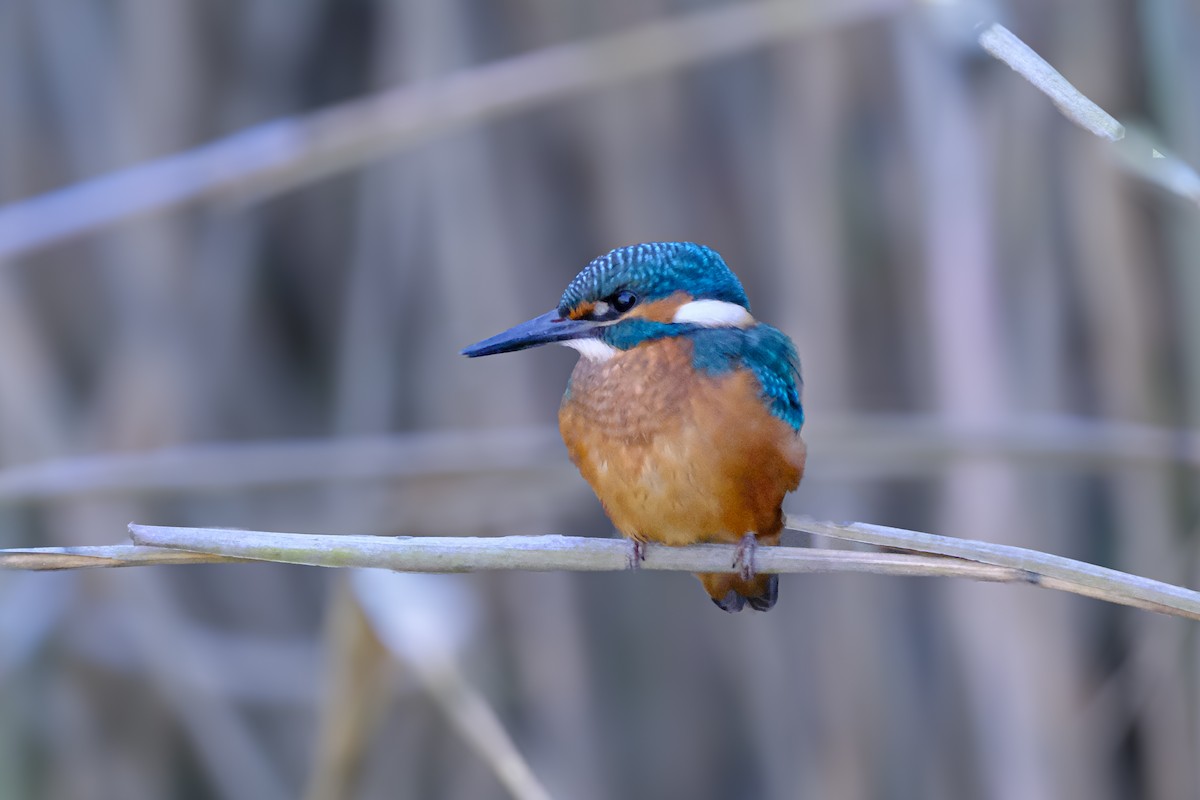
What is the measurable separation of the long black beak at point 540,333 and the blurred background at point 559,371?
17.7 inches

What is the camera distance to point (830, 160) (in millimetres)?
1759

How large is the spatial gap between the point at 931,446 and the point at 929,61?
572 millimetres

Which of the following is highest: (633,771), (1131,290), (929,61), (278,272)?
(929,61)

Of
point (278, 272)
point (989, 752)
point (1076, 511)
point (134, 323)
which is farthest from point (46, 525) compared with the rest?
point (1076, 511)

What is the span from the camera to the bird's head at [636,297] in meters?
1.13

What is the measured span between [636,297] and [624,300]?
0.01 m

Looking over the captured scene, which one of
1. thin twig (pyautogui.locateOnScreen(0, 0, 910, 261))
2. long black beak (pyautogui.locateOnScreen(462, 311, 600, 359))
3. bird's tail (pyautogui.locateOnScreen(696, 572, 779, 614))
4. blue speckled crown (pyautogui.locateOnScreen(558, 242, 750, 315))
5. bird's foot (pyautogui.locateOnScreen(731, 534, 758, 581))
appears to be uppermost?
thin twig (pyautogui.locateOnScreen(0, 0, 910, 261))

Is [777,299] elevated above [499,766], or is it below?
A: above

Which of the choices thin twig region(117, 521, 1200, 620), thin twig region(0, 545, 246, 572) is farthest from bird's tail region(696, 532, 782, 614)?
thin twig region(0, 545, 246, 572)

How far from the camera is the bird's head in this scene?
1.13 m

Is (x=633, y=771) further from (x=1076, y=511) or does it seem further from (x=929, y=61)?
(x=929, y=61)

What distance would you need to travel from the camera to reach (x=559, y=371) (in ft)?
6.56

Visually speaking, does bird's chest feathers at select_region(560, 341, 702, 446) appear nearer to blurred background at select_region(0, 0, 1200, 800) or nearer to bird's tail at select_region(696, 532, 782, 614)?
bird's tail at select_region(696, 532, 782, 614)

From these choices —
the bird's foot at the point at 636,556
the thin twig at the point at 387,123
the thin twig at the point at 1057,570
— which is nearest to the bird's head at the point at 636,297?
the bird's foot at the point at 636,556
